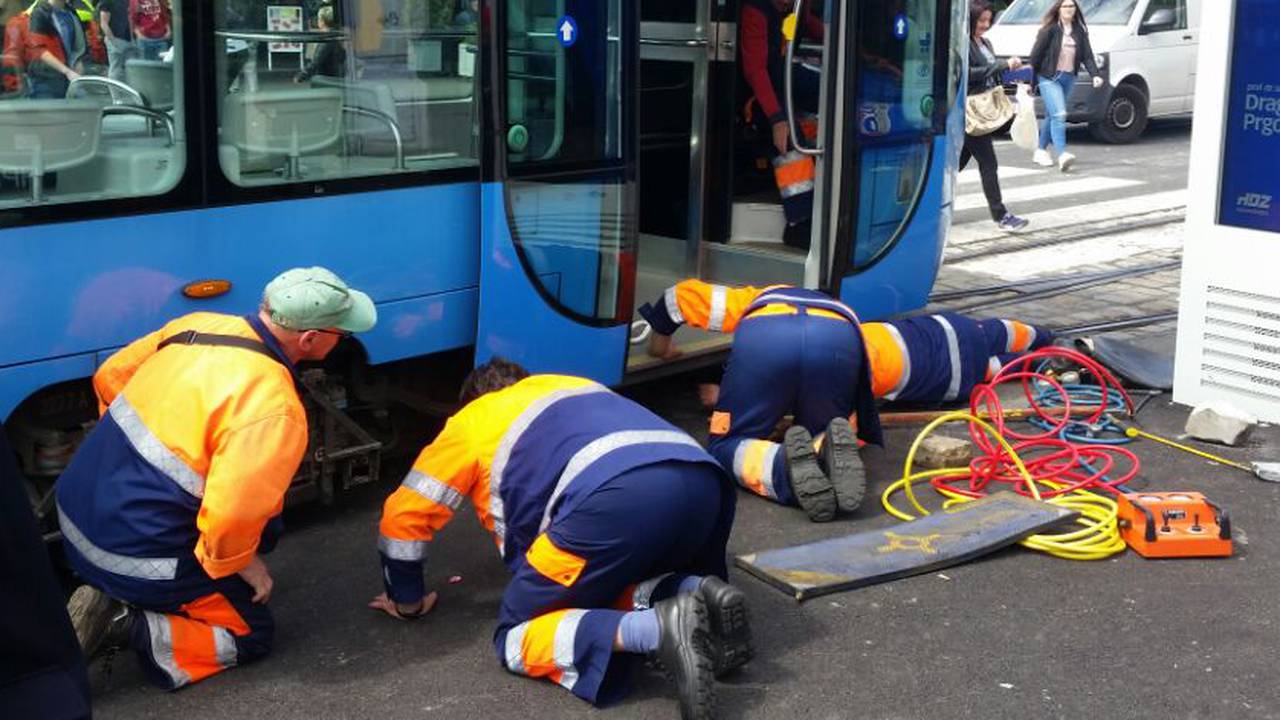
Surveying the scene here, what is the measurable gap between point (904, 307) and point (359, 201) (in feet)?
11.3

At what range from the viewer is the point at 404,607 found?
4805 millimetres

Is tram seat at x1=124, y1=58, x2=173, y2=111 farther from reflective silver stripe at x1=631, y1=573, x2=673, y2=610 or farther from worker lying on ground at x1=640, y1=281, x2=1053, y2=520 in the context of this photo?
worker lying on ground at x1=640, y1=281, x2=1053, y2=520

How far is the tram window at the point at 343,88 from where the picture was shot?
16.8 ft

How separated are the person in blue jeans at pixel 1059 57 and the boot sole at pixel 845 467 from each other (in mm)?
10306

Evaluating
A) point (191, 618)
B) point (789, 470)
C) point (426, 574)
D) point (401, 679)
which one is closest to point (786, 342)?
point (789, 470)

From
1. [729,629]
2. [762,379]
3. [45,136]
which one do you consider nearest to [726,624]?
[729,629]

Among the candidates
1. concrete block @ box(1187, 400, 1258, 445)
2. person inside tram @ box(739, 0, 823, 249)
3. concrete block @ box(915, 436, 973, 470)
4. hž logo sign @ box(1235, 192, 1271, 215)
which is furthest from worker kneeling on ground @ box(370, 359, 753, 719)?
Result: person inside tram @ box(739, 0, 823, 249)

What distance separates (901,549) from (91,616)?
2656mm

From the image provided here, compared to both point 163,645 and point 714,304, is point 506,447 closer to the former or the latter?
point 163,645

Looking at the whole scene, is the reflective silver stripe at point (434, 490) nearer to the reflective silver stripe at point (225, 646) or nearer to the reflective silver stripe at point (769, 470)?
the reflective silver stripe at point (225, 646)

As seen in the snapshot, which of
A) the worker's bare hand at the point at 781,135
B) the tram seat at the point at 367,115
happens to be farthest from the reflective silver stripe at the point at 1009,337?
the tram seat at the point at 367,115

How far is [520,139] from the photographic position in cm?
583

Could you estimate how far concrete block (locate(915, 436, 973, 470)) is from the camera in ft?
20.7

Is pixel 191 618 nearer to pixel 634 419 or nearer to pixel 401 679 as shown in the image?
pixel 401 679
